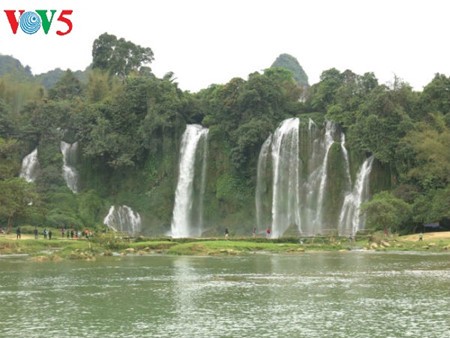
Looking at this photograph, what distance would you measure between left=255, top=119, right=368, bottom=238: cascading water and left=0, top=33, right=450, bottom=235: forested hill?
45 centimetres

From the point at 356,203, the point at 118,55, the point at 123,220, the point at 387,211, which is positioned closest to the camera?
the point at 387,211

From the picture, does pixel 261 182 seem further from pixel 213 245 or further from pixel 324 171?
pixel 213 245

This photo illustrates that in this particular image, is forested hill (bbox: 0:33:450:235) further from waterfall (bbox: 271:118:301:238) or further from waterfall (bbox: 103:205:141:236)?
waterfall (bbox: 271:118:301:238)

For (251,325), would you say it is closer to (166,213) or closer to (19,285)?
(19,285)

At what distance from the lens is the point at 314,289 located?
31781 mm

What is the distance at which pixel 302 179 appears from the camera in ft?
256

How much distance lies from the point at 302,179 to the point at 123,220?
21577 mm

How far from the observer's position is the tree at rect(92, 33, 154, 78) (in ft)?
368

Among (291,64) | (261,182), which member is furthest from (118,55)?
(291,64)

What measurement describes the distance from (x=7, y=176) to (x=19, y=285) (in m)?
46.8

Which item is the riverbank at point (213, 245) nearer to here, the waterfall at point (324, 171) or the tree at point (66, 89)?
the waterfall at point (324, 171)

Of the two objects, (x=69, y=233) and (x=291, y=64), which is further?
(x=291, y=64)

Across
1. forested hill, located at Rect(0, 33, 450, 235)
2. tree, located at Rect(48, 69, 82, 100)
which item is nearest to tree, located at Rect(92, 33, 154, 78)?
tree, located at Rect(48, 69, 82, 100)

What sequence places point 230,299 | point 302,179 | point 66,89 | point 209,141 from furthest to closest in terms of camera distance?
point 66,89, point 209,141, point 302,179, point 230,299
